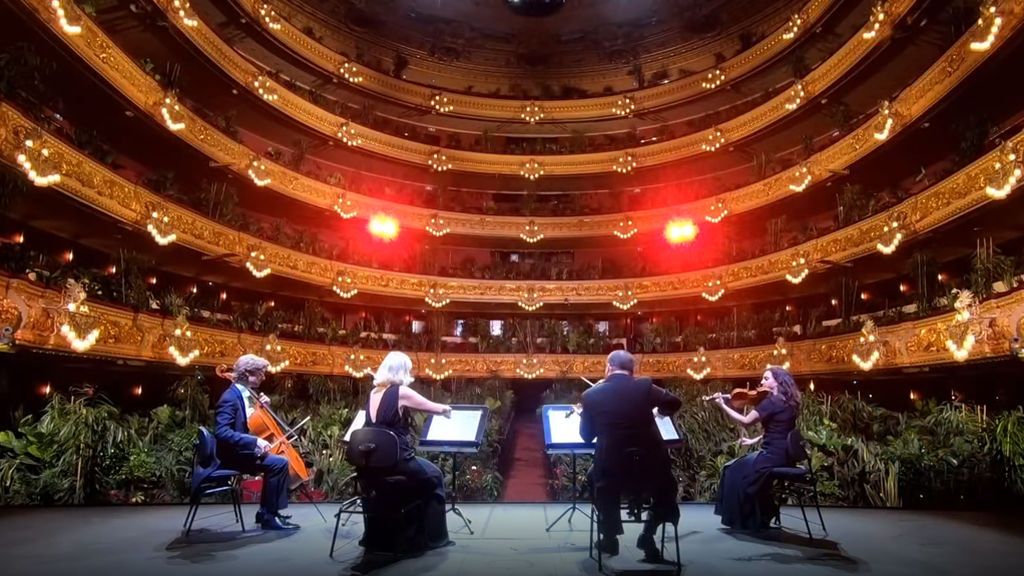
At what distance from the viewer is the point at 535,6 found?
86.4 feet

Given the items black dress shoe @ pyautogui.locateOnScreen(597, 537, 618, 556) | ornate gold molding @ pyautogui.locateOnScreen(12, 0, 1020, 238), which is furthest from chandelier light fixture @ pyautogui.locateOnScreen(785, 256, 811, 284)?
black dress shoe @ pyautogui.locateOnScreen(597, 537, 618, 556)

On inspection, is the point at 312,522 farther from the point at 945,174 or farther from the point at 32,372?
the point at 945,174

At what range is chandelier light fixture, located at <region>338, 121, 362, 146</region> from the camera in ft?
73.2

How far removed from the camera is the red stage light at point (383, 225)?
74.3 feet

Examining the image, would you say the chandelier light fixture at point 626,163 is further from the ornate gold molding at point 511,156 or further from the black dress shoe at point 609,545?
the black dress shoe at point 609,545

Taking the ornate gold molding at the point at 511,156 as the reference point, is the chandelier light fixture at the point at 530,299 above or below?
below

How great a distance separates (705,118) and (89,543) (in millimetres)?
23989

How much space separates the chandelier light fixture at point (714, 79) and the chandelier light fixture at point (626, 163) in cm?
399

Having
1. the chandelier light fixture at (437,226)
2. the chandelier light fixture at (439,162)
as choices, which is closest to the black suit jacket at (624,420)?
the chandelier light fixture at (437,226)

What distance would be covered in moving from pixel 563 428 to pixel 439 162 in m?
19.6

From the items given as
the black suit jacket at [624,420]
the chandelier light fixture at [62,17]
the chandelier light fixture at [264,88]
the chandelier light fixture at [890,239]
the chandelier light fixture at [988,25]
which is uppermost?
the chandelier light fixture at [264,88]

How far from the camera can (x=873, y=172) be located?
17828 mm

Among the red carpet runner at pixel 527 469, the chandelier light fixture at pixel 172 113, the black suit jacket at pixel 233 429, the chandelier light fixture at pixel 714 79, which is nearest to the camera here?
the black suit jacket at pixel 233 429

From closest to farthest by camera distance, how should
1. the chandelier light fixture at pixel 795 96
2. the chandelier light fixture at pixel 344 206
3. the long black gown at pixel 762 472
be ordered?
the long black gown at pixel 762 472, the chandelier light fixture at pixel 795 96, the chandelier light fixture at pixel 344 206
